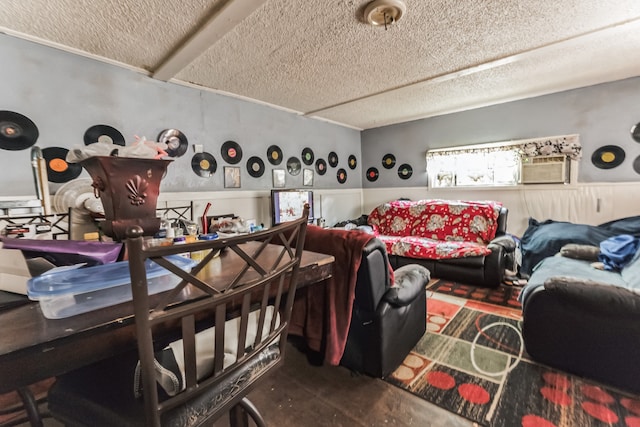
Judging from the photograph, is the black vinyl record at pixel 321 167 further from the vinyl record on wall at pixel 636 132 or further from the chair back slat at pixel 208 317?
the vinyl record on wall at pixel 636 132

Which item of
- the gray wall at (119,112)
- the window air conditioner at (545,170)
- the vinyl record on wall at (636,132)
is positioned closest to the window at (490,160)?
the window air conditioner at (545,170)

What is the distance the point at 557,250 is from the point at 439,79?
2.31m

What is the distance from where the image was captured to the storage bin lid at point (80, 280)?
628mm

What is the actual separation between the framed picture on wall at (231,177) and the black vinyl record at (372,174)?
2788mm

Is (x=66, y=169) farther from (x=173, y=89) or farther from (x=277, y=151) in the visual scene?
(x=277, y=151)

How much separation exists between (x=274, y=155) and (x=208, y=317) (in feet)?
10.9

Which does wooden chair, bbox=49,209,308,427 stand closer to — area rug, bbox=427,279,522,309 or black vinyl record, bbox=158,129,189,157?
black vinyl record, bbox=158,129,189,157

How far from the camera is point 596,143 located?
3.34 meters

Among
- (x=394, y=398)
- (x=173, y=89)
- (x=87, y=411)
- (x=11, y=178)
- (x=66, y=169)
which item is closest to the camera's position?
(x=87, y=411)

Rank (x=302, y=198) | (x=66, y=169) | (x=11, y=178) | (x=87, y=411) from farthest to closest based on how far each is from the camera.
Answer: (x=302, y=198) → (x=66, y=169) → (x=11, y=178) → (x=87, y=411)

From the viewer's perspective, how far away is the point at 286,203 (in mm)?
3691

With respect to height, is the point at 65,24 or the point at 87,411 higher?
the point at 65,24

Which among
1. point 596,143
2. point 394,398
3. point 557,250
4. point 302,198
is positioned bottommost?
point 394,398

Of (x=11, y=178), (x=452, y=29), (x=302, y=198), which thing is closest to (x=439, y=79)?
(x=452, y=29)
